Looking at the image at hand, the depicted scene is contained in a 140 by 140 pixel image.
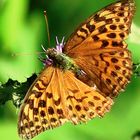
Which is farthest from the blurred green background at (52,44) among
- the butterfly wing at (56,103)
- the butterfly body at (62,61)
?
the butterfly wing at (56,103)

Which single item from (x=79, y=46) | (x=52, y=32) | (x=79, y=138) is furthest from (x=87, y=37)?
(x=52, y=32)

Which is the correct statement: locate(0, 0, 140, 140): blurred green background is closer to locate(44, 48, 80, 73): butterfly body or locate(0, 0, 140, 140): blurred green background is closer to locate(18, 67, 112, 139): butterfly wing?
locate(44, 48, 80, 73): butterfly body

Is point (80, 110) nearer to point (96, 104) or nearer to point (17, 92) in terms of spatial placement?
point (96, 104)

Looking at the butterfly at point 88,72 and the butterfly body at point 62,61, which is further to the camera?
the butterfly body at point 62,61

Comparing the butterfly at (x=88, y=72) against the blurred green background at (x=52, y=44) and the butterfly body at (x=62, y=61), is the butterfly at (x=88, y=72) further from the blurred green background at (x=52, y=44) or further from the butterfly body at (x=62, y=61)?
the blurred green background at (x=52, y=44)

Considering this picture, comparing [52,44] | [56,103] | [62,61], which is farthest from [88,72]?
[52,44]

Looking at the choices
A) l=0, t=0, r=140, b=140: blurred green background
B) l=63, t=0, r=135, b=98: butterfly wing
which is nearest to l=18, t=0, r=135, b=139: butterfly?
l=63, t=0, r=135, b=98: butterfly wing

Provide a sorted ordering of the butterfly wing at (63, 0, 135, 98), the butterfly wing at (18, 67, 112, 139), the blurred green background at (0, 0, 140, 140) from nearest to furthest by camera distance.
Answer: the butterfly wing at (18, 67, 112, 139) < the butterfly wing at (63, 0, 135, 98) < the blurred green background at (0, 0, 140, 140)
